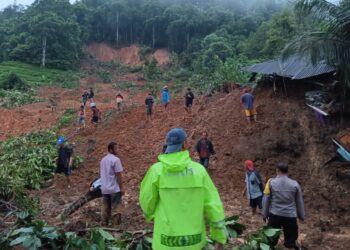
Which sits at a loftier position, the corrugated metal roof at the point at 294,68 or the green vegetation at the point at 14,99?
the corrugated metal roof at the point at 294,68

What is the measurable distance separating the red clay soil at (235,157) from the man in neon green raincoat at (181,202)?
3272 mm

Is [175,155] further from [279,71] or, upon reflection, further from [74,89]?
[74,89]

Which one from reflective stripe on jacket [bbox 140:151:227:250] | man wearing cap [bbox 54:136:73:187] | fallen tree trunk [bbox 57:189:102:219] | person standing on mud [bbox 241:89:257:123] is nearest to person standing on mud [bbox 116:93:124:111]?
person standing on mud [bbox 241:89:257:123]

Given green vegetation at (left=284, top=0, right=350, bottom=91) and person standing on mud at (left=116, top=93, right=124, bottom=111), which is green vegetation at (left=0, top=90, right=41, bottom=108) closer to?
person standing on mud at (left=116, top=93, right=124, bottom=111)

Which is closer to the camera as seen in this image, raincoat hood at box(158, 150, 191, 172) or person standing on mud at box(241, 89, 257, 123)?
raincoat hood at box(158, 150, 191, 172)

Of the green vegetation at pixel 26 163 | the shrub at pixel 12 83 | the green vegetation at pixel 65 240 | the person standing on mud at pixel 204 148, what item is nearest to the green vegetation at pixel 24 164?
the green vegetation at pixel 26 163

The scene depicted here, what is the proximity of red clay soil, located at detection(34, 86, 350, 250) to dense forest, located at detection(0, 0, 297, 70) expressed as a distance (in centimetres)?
2284

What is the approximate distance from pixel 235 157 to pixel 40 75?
36006 mm

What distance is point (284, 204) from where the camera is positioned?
207 inches

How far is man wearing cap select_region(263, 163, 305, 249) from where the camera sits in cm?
526

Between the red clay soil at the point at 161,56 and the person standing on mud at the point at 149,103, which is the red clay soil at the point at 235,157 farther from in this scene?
the red clay soil at the point at 161,56

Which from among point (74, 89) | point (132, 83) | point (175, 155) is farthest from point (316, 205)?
point (132, 83)

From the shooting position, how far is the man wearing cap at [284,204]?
17.3 feet

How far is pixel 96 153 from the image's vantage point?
45.3 ft
